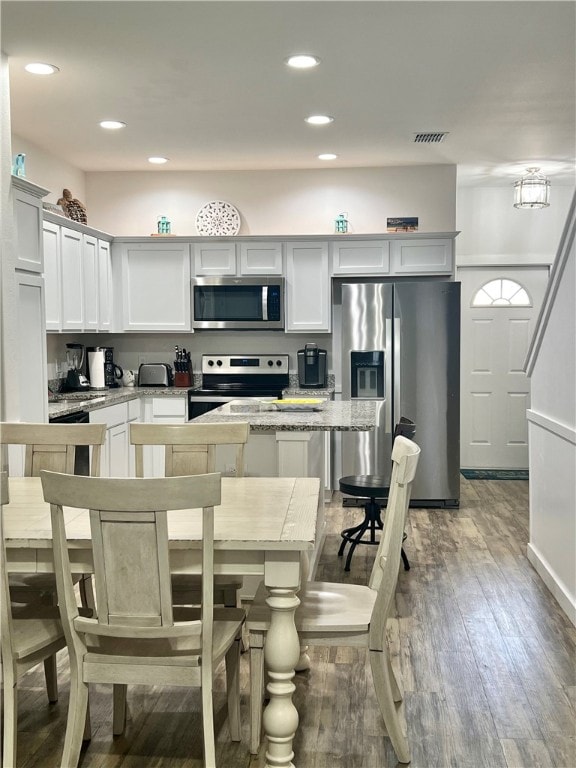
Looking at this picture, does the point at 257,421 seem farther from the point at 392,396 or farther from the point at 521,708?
the point at 392,396

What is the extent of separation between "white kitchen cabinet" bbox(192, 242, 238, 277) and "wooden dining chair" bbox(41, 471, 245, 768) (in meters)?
4.54

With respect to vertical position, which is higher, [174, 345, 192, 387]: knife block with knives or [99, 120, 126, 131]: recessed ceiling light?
[99, 120, 126, 131]: recessed ceiling light

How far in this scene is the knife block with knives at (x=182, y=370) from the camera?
21.6 ft

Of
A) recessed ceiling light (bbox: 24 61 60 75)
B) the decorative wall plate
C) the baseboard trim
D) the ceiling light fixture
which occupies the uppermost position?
recessed ceiling light (bbox: 24 61 60 75)

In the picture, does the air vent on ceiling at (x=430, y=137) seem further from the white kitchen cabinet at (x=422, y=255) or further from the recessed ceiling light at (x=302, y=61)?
the recessed ceiling light at (x=302, y=61)

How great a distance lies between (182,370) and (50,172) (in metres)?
1.88

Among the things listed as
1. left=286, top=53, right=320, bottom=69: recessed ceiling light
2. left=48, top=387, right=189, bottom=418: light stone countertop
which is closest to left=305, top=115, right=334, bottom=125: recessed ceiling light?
left=286, top=53, right=320, bottom=69: recessed ceiling light

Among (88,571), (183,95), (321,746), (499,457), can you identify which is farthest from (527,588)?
(499,457)

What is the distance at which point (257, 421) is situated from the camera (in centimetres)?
393

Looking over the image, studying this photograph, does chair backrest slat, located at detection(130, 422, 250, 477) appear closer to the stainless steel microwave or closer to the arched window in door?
the stainless steel microwave

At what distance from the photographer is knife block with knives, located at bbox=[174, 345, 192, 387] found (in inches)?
259

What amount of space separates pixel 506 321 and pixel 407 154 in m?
2.35

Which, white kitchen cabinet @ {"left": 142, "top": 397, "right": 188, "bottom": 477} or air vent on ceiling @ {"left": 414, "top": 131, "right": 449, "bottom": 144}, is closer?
air vent on ceiling @ {"left": 414, "top": 131, "right": 449, "bottom": 144}

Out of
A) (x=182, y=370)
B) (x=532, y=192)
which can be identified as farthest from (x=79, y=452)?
(x=532, y=192)
